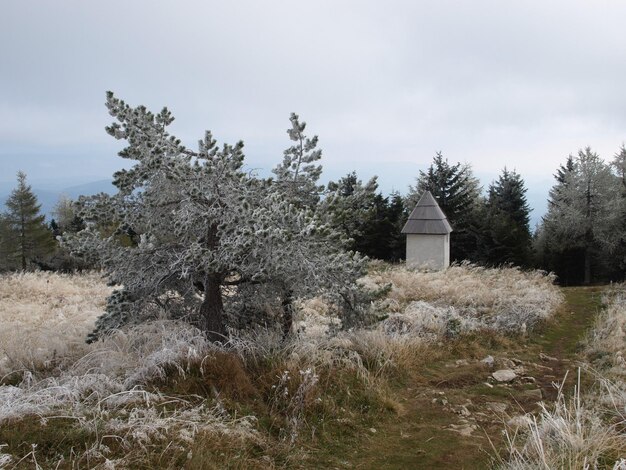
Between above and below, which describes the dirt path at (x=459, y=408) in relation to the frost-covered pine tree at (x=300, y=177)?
below

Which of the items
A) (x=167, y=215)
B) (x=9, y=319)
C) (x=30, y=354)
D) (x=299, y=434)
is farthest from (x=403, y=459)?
(x=9, y=319)

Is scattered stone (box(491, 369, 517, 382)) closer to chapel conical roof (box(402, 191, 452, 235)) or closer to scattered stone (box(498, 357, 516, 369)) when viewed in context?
scattered stone (box(498, 357, 516, 369))

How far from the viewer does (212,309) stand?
4930 millimetres

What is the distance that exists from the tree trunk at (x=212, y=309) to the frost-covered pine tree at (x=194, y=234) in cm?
1

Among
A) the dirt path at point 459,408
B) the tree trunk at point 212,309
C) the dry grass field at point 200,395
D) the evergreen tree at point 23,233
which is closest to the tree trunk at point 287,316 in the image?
the dry grass field at point 200,395

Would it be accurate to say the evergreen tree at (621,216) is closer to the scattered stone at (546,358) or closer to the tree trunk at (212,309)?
the scattered stone at (546,358)

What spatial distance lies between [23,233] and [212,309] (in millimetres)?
34244

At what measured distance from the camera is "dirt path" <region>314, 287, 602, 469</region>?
353cm

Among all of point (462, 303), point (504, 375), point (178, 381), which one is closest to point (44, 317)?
point (178, 381)

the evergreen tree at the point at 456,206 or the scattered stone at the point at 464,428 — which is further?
the evergreen tree at the point at 456,206

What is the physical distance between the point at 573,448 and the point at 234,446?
2.11m

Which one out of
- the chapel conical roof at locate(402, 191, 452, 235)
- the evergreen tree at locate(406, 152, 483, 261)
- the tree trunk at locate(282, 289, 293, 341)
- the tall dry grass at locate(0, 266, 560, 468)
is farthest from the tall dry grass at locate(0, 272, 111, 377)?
the evergreen tree at locate(406, 152, 483, 261)

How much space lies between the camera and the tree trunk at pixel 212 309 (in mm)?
4883

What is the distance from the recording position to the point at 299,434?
3645 millimetres
